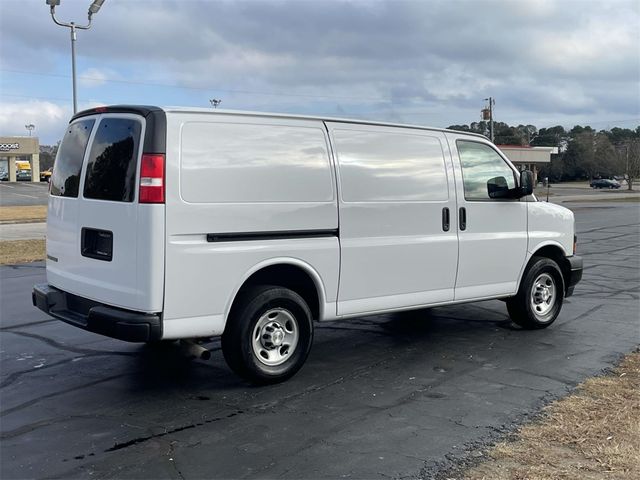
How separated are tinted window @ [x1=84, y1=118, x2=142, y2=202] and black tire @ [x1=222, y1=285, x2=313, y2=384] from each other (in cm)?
124

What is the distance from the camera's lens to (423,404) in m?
4.89

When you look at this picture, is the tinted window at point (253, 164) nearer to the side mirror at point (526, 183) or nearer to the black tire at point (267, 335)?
the black tire at point (267, 335)

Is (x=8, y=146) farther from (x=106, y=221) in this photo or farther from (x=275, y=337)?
(x=275, y=337)

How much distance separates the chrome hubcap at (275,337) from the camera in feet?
17.0

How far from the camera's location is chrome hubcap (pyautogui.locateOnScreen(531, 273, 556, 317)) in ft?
24.0

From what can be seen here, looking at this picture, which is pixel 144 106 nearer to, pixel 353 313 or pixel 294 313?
pixel 294 313

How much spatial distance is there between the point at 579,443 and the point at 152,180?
11.0 ft

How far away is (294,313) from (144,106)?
6.65 feet

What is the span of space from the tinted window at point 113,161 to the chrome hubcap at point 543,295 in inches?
185

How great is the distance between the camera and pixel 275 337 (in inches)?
207

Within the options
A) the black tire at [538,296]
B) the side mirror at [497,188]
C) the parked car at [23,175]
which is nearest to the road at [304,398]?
the black tire at [538,296]

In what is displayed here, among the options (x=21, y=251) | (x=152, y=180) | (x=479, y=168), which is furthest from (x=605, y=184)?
(x=152, y=180)

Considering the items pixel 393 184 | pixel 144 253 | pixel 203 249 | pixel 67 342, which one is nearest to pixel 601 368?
pixel 393 184

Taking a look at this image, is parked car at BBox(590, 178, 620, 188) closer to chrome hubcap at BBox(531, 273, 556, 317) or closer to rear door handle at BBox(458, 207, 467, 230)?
chrome hubcap at BBox(531, 273, 556, 317)
